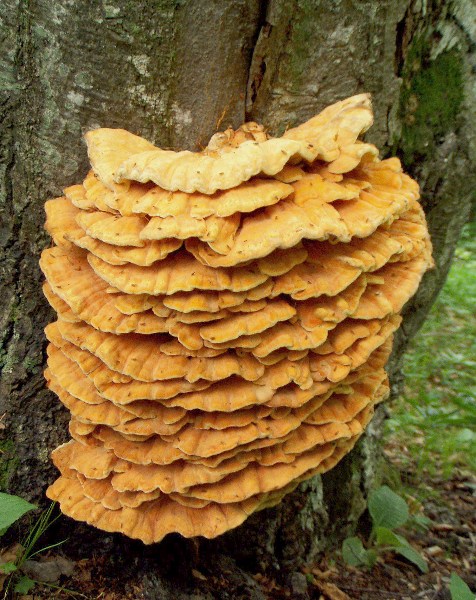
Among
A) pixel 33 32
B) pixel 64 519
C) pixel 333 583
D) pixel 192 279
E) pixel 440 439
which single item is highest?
pixel 33 32

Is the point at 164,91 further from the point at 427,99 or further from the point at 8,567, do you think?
the point at 8,567

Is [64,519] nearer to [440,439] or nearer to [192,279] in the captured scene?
[192,279]

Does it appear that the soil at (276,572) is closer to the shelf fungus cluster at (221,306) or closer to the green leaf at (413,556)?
the green leaf at (413,556)

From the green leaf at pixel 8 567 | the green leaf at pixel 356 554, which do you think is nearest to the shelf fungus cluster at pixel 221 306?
the green leaf at pixel 8 567

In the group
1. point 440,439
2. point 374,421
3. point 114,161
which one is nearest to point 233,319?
point 114,161

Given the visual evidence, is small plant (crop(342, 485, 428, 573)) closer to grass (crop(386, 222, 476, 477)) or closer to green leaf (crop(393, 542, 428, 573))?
green leaf (crop(393, 542, 428, 573))

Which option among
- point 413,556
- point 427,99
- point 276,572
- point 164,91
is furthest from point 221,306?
point 413,556
